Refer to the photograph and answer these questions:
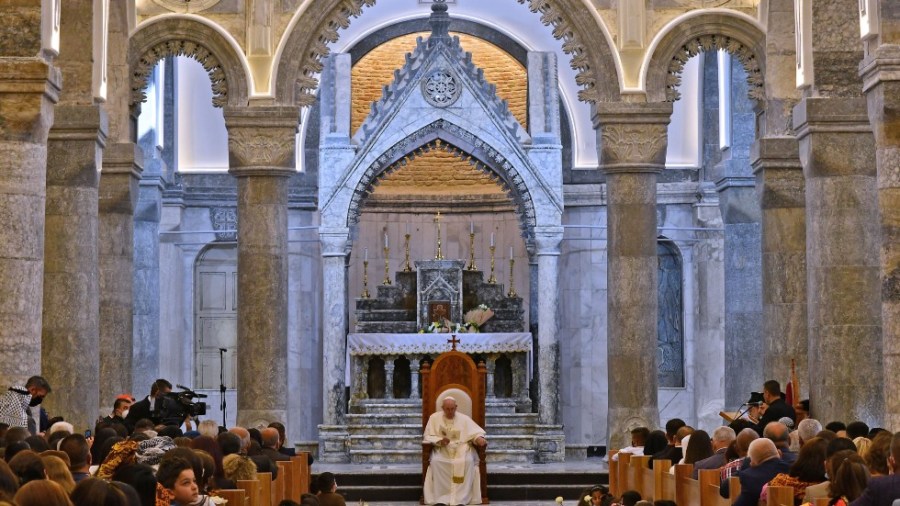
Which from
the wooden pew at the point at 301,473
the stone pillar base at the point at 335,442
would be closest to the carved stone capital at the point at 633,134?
the stone pillar base at the point at 335,442

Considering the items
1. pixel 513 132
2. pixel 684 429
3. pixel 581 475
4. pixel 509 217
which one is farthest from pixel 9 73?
pixel 509 217

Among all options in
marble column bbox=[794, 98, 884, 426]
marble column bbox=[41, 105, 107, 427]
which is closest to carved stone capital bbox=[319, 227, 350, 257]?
marble column bbox=[41, 105, 107, 427]

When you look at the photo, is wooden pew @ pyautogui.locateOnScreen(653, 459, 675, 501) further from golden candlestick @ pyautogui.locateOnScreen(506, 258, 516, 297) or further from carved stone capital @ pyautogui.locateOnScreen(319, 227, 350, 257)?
golden candlestick @ pyautogui.locateOnScreen(506, 258, 516, 297)

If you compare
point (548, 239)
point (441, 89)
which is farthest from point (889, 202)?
point (441, 89)

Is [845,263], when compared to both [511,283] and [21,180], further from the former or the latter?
[511,283]

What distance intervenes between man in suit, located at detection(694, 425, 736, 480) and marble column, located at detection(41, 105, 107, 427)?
6413 mm

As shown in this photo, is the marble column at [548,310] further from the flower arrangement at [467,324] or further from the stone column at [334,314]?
the stone column at [334,314]

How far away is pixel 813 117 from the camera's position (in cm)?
1380

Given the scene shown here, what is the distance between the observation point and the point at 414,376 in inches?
840

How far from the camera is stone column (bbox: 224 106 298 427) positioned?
17.7m

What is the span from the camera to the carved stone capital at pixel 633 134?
57.7ft

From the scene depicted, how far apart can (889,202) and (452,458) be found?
6.09 meters

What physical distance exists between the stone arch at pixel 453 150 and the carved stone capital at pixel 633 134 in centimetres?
349

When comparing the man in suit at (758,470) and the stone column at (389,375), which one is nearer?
the man in suit at (758,470)
